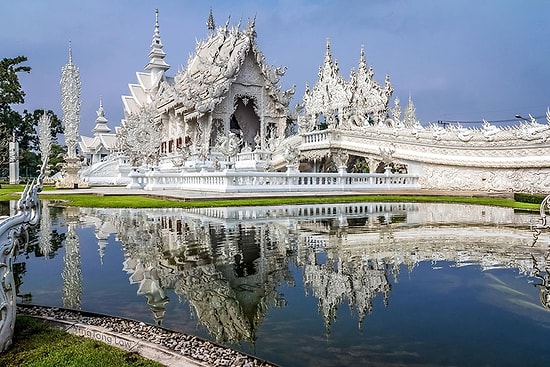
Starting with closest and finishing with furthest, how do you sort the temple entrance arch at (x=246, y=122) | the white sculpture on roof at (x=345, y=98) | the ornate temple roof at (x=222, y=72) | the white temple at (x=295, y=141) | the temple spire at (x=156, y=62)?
1. the white temple at (x=295, y=141)
2. the white sculpture on roof at (x=345, y=98)
3. the ornate temple roof at (x=222, y=72)
4. the temple entrance arch at (x=246, y=122)
5. the temple spire at (x=156, y=62)

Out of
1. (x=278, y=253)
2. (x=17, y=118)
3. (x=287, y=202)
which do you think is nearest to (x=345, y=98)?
(x=287, y=202)

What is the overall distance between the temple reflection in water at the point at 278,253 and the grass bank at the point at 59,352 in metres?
0.66

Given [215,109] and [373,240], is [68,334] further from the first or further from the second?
[215,109]

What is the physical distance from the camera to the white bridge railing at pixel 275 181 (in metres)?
17.2

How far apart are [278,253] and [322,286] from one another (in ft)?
5.57

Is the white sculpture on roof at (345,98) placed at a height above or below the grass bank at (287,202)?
above

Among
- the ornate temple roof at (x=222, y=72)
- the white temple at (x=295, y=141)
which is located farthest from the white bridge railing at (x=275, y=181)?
the ornate temple roof at (x=222, y=72)

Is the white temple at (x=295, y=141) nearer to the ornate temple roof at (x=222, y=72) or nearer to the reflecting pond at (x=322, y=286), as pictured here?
the ornate temple roof at (x=222, y=72)

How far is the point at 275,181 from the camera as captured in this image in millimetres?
17969

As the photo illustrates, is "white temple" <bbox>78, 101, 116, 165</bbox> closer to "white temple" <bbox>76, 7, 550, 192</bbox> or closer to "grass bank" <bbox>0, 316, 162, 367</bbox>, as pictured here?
"white temple" <bbox>76, 7, 550, 192</bbox>

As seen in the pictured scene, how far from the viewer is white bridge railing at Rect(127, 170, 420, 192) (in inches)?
679

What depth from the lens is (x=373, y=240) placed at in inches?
288

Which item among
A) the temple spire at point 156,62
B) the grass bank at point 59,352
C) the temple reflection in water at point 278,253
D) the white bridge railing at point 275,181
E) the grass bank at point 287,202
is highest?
the temple spire at point 156,62

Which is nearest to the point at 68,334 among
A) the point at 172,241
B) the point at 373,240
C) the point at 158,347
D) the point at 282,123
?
the point at 158,347
